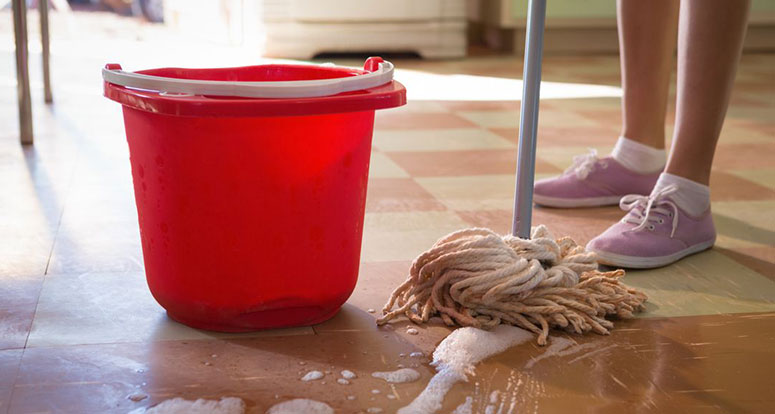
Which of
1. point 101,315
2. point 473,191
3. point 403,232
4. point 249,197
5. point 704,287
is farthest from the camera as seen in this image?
point 473,191

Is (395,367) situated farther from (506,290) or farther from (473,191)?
(473,191)

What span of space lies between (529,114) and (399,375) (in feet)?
1.11

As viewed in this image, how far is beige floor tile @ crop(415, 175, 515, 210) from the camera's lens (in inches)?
58.1

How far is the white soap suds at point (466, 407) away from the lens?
78 centimetres

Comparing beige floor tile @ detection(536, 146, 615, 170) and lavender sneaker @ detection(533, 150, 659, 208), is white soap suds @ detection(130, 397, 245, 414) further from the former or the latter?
beige floor tile @ detection(536, 146, 615, 170)

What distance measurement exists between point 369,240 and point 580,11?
2.70 metres

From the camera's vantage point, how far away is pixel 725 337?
95cm

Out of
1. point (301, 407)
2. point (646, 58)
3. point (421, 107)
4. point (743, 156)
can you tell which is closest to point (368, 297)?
point (301, 407)

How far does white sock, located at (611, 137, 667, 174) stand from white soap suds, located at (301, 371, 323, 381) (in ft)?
2.65

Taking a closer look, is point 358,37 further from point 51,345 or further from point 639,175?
point 51,345

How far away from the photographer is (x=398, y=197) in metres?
1.51

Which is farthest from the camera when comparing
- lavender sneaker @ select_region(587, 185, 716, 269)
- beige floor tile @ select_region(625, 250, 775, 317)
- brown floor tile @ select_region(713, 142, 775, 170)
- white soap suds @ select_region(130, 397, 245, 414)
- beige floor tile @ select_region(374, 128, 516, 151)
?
beige floor tile @ select_region(374, 128, 516, 151)

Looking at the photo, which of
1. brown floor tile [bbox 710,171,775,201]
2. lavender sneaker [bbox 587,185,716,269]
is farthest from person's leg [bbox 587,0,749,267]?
brown floor tile [bbox 710,171,775,201]

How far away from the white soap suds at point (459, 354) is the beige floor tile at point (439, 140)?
1022 millimetres
